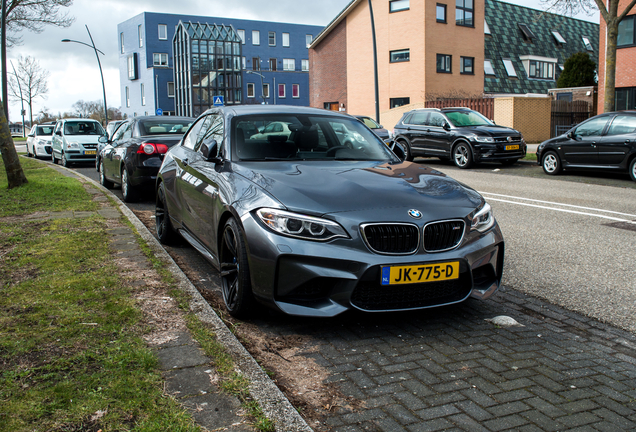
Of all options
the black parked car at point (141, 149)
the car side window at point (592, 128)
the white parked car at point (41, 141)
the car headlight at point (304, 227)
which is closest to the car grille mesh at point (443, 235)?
the car headlight at point (304, 227)

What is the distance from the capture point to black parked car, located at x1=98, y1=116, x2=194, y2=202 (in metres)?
9.82

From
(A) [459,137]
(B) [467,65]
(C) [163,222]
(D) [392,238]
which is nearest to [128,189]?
(C) [163,222]

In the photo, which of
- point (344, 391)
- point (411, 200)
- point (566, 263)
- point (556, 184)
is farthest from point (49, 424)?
point (556, 184)

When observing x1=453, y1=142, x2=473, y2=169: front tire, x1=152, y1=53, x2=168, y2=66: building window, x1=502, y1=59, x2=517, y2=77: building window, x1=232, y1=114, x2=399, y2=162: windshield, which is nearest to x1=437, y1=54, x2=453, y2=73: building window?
x1=502, y1=59, x2=517, y2=77: building window

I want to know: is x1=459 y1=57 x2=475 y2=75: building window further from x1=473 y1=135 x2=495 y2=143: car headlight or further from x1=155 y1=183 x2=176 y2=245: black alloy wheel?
x1=155 y1=183 x2=176 y2=245: black alloy wheel

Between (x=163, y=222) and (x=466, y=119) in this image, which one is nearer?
(x=163, y=222)

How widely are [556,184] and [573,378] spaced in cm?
1096

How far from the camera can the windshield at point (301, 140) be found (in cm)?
500

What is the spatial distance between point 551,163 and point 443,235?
1293 centimetres

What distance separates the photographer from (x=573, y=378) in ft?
10.7

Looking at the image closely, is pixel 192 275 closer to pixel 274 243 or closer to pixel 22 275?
pixel 22 275

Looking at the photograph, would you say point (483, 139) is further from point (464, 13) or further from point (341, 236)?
point (464, 13)

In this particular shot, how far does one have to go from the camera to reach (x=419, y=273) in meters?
3.67

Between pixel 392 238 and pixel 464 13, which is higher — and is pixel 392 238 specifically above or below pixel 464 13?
below
